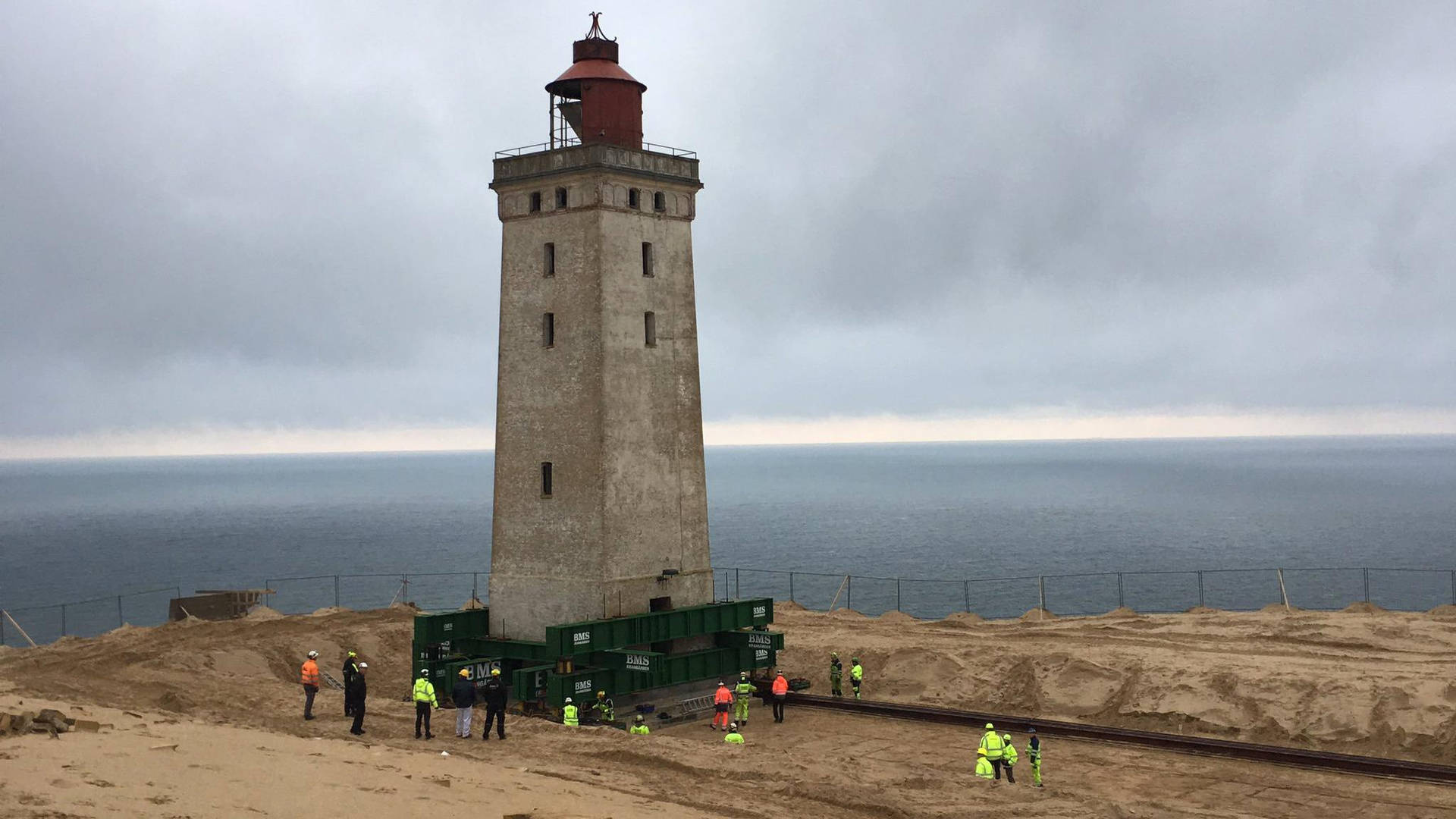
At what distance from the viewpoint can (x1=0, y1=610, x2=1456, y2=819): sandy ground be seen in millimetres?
20609

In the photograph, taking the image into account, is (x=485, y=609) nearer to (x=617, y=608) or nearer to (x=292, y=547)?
(x=617, y=608)

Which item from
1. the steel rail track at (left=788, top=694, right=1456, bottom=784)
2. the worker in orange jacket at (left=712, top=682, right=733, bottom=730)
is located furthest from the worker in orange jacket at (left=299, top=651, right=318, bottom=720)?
the steel rail track at (left=788, top=694, right=1456, bottom=784)

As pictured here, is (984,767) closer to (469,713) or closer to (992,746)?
(992,746)

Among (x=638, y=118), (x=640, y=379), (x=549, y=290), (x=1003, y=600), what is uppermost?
(x=638, y=118)

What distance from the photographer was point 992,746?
2667 centimetres

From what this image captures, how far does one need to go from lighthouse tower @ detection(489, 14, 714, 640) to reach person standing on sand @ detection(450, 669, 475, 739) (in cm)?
783

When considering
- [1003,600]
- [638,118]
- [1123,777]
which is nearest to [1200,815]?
[1123,777]

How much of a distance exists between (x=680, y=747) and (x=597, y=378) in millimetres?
11806

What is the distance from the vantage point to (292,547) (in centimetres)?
15138

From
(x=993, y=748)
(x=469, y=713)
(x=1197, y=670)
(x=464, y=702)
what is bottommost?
(x=993, y=748)

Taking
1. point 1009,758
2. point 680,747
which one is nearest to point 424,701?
point 680,747

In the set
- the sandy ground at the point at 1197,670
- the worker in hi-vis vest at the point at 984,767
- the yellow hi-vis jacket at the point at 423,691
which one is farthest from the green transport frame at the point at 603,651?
the worker in hi-vis vest at the point at 984,767

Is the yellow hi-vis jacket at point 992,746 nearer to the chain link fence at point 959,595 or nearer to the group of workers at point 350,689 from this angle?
the group of workers at point 350,689

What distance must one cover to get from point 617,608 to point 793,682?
6.61m
